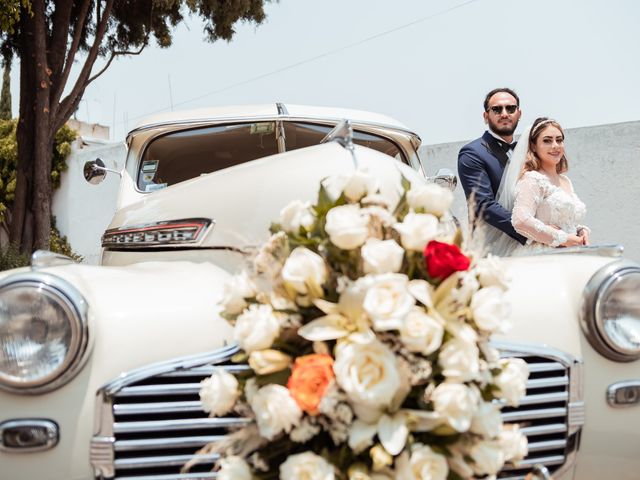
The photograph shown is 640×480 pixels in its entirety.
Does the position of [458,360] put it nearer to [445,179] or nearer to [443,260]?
[443,260]

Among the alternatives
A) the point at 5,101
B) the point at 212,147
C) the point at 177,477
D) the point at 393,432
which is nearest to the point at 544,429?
the point at 393,432

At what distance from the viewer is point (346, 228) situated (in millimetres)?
1287

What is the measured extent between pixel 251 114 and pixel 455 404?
7.38 ft

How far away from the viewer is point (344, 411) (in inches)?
49.1

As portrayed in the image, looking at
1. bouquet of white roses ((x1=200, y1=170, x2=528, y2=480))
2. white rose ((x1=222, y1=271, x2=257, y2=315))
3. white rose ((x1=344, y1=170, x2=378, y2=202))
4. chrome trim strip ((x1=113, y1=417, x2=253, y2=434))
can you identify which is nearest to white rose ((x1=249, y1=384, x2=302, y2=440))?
bouquet of white roses ((x1=200, y1=170, x2=528, y2=480))

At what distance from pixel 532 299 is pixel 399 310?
0.92 meters

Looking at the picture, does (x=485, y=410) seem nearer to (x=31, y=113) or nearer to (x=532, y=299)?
(x=532, y=299)

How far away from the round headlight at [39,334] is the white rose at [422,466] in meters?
0.83

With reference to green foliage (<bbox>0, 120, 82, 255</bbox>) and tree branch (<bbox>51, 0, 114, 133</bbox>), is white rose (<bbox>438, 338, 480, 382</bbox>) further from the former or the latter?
green foliage (<bbox>0, 120, 82, 255</bbox>)

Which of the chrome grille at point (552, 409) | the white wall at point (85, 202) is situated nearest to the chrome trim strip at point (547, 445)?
the chrome grille at point (552, 409)

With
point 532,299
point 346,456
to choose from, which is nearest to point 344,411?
point 346,456

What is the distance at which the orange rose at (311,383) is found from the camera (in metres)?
1.24

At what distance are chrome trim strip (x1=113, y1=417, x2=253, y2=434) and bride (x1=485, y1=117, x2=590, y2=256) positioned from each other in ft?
5.82

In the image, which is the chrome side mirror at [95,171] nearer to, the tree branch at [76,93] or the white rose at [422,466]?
the white rose at [422,466]
